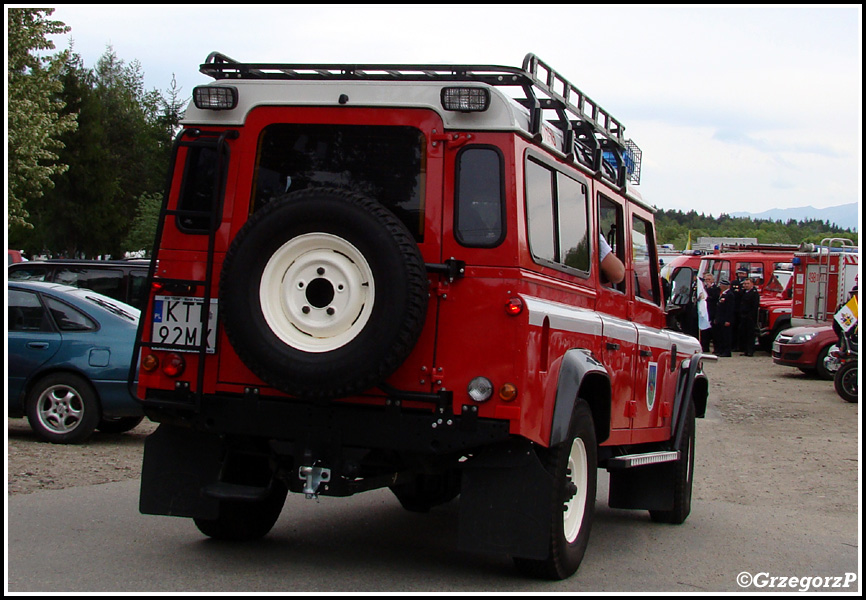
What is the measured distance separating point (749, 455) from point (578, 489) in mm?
7004

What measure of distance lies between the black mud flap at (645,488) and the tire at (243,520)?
9.39ft

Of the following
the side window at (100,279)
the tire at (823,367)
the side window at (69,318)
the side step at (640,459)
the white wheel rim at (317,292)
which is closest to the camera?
the white wheel rim at (317,292)

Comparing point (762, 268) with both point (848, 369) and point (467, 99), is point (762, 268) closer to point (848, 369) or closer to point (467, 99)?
point (848, 369)

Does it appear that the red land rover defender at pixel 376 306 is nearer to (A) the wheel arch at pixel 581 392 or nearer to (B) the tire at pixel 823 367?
(A) the wheel arch at pixel 581 392

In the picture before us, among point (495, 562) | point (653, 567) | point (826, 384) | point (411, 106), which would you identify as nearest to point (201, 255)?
point (411, 106)

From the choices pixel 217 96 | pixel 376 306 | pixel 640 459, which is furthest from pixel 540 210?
pixel 640 459

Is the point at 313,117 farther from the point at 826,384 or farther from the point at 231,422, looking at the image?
the point at 826,384

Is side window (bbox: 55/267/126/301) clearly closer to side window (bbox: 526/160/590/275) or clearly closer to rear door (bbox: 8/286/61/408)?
rear door (bbox: 8/286/61/408)

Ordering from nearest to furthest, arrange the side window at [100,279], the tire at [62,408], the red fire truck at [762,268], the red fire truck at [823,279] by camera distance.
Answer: the tire at [62,408] → the side window at [100,279] → the red fire truck at [823,279] → the red fire truck at [762,268]

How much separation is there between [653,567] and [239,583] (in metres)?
2.58

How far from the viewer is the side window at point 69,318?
1102cm

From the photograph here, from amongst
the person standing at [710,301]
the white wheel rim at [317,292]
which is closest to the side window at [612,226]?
the white wheel rim at [317,292]

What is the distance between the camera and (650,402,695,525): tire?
28.0 ft

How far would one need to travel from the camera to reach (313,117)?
238 inches
